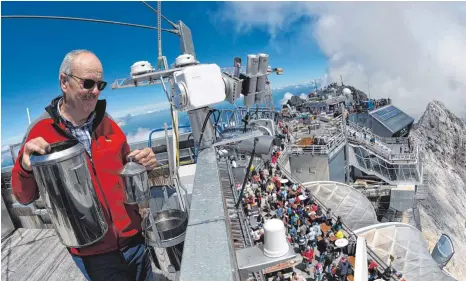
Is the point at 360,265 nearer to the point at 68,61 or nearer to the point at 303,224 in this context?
the point at 303,224

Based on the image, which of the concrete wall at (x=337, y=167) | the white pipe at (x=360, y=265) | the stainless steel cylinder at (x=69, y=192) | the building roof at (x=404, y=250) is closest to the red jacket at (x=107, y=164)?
the stainless steel cylinder at (x=69, y=192)

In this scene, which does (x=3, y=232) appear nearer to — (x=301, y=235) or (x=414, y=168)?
(x=301, y=235)

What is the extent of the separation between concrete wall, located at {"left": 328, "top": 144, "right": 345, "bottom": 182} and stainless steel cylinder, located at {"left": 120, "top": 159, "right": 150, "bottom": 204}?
31261mm

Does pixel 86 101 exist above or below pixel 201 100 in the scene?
above

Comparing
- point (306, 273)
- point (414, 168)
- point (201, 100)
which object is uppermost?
point (201, 100)

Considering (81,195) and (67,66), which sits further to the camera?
(67,66)

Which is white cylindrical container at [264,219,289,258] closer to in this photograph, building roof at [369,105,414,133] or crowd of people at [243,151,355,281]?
crowd of people at [243,151,355,281]

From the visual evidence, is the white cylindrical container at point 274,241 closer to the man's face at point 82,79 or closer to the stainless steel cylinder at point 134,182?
the stainless steel cylinder at point 134,182

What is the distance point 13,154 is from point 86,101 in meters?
7.80

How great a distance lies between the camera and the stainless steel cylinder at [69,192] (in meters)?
2.25

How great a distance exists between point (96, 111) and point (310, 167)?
31.0 meters

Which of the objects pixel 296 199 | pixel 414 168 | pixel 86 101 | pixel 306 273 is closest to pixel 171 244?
pixel 86 101

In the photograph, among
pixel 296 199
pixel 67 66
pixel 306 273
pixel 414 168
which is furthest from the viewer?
pixel 414 168

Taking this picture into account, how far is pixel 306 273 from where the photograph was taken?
43.7 ft
